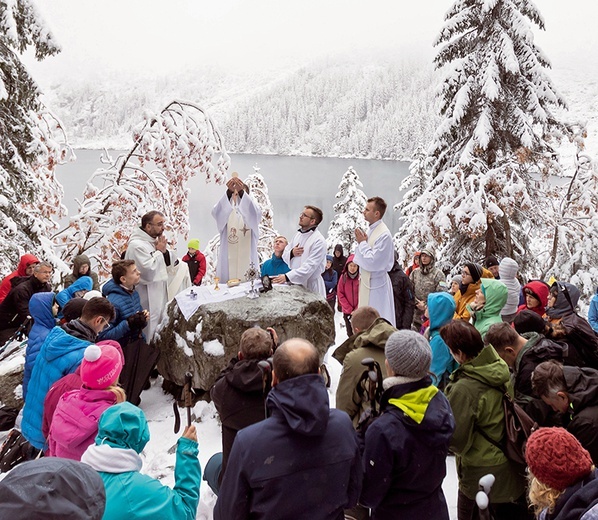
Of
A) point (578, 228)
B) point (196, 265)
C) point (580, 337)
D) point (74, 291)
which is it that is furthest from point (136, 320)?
point (578, 228)

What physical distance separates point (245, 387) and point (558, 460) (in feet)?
5.66

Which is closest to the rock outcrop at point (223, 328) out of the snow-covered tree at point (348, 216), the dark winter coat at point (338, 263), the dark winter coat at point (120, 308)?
the dark winter coat at point (120, 308)

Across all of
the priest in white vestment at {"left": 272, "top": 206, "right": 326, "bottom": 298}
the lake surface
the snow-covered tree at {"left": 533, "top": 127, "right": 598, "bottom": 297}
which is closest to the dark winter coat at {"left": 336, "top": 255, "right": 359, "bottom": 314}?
the priest in white vestment at {"left": 272, "top": 206, "right": 326, "bottom": 298}

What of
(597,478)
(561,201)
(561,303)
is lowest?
(561,201)

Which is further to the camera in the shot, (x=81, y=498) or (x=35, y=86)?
(x=35, y=86)

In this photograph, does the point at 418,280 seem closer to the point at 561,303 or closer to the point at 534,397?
the point at 561,303

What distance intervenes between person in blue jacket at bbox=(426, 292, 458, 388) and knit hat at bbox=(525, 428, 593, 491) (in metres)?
1.88

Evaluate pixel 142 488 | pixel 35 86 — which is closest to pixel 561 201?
pixel 35 86

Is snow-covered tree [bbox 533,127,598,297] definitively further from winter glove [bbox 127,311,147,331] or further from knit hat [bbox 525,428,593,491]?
knit hat [bbox 525,428,593,491]

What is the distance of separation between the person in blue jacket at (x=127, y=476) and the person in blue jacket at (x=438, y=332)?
250 centimetres

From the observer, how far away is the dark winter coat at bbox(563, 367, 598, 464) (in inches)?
107

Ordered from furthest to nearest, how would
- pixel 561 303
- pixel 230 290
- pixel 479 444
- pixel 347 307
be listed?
1. pixel 347 307
2. pixel 230 290
3. pixel 561 303
4. pixel 479 444

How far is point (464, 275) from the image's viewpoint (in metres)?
5.43

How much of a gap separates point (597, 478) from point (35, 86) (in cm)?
913
